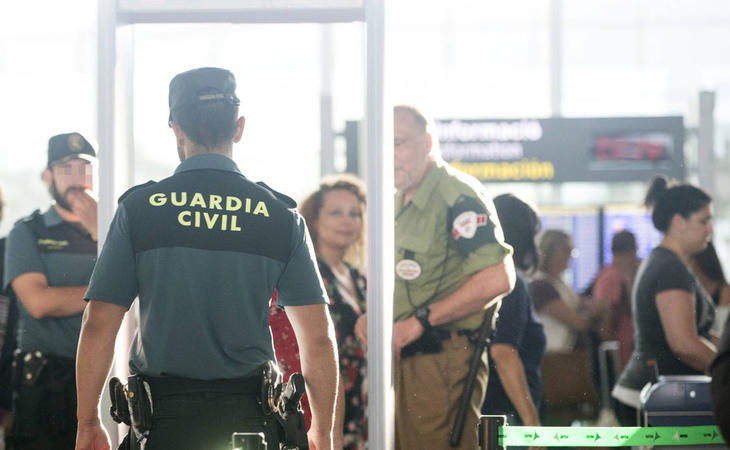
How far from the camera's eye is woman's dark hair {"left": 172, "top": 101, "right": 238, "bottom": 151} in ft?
8.77

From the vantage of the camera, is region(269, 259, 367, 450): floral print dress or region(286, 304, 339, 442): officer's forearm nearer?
region(286, 304, 339, 442): officer's forearm

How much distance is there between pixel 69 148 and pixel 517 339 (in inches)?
76.4

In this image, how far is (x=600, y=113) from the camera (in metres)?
6.61

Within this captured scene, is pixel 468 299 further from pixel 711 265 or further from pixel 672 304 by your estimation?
pixel 711 265

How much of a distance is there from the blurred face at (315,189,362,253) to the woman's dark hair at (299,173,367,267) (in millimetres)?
11

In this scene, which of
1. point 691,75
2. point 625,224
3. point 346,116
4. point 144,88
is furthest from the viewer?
point 691,75

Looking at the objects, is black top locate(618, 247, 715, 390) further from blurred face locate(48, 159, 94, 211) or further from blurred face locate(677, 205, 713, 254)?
blurred face locate(48, 159, 94, 211)

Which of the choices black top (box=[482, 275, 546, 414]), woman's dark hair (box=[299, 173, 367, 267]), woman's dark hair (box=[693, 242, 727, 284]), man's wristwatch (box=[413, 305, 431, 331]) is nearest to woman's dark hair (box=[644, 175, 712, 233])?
black top (box=[482, 275, 546, 414])

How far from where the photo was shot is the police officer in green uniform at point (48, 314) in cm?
380

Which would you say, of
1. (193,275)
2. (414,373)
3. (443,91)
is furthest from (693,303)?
(443,91)

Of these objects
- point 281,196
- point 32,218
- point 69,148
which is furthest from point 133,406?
point 69,148

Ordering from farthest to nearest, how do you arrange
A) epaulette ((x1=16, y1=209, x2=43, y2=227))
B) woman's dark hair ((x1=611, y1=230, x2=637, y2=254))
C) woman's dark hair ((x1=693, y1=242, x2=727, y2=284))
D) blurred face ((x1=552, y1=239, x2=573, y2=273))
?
woman's dark hair ((x1=611, y1=230, x2=637, y2=254)), blurred face ((x1=552, y1=239, x2=573, y2=273)), woman's dark hair ((x1=693, y1=242, x2=727, y2=284)), epaulette ((x1=16, y1=209, x2=43, y2=227))

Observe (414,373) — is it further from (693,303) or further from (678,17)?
(678,17)

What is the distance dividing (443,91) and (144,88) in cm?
421
